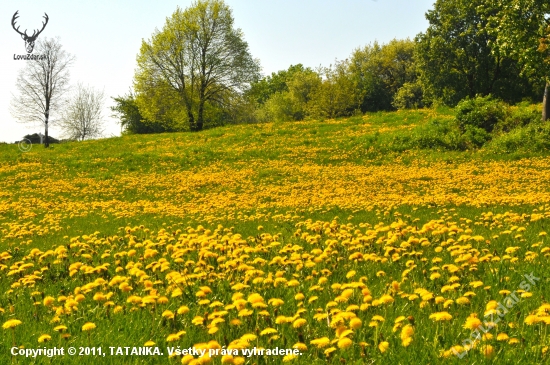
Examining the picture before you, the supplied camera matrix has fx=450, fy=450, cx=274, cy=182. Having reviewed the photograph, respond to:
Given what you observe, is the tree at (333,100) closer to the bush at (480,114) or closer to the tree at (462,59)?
the tree at (462,59)

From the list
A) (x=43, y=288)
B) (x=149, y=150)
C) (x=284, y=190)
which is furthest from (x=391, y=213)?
(x=149, y=150)

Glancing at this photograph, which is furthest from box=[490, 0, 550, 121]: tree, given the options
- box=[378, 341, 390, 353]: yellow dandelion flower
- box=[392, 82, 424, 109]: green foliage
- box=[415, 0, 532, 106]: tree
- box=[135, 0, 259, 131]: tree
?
box=[392, 82, 424, 109]: green foliage

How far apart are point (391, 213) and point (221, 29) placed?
135ft

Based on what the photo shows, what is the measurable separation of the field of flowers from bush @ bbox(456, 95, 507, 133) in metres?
3.48

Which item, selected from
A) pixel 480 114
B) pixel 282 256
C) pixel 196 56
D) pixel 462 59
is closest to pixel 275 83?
pixel 196 56

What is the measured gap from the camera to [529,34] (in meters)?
21.5

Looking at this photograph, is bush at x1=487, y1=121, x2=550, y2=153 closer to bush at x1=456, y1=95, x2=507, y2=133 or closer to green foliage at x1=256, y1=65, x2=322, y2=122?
bush at x1=456, y1=95, x2=507, y2=133

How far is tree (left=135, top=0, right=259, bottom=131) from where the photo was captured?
152 feet

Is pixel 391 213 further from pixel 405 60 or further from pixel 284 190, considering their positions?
pixel 405 60

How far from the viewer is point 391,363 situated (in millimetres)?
3127

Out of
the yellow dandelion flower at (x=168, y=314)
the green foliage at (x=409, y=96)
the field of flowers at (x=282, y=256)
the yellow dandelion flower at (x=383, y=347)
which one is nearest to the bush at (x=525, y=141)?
the field of flowers at (x=282, y=256)

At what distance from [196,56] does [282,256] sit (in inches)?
1732

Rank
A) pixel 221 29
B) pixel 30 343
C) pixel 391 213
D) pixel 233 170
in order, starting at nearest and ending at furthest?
pixel 30 343 < pixel 391 213 < pixel 233 170 < pixel 221 29

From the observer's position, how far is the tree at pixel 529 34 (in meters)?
21.0
